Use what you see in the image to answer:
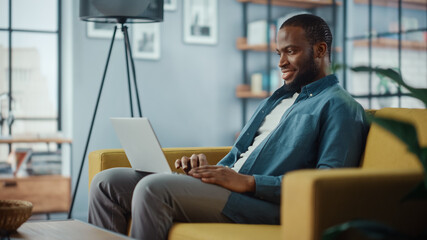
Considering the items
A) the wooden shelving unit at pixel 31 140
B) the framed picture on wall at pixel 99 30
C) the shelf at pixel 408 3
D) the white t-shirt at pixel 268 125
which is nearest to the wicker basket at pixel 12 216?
the white t-shirt at pixel 268 125

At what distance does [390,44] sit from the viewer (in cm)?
536

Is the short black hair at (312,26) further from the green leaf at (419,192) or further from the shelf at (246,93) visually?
the shelf at (246,93)

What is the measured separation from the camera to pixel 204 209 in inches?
84.7

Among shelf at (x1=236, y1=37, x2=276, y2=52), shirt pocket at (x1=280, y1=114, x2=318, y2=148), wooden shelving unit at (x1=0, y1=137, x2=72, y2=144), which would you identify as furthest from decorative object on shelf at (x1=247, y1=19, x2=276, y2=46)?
shirt pocket at (x1=280, y1=114, x2=318, y2=148)

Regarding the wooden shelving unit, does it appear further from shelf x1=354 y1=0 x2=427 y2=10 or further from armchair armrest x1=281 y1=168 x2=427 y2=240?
armchair armrest x1=281 y1=168 x2=427 y2=240

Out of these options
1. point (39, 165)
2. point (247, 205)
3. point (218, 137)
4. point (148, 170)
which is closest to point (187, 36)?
point (218, 137)

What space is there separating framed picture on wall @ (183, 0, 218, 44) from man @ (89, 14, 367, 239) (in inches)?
132

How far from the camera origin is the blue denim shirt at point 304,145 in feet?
6.98

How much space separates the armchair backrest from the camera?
208 cm

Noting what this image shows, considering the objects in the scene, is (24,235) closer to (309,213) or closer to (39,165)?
(309,213)

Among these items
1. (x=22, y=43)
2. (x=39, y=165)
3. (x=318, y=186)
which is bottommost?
(x=39, y=165)

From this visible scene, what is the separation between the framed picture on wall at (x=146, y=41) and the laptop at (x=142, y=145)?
307 cm

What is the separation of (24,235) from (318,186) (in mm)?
964

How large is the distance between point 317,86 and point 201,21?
3.54 m
